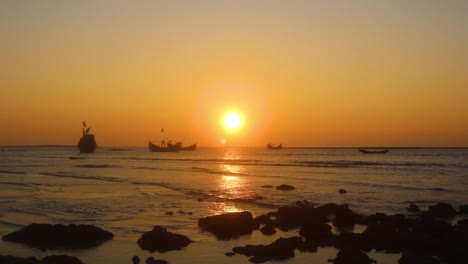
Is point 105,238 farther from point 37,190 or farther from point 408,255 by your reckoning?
point 37,190


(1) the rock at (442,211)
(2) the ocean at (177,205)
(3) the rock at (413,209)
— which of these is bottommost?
(2) the ocean at (177,205)

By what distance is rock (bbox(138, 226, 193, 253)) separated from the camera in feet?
73.1

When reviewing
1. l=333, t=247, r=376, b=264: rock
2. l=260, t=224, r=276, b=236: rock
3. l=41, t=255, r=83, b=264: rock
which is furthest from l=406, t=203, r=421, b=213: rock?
l=41, t=255, r=83, b=264: rock

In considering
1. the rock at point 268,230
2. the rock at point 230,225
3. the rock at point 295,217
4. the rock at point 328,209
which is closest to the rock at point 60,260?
the rock at point 230,225

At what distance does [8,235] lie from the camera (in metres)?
23.6

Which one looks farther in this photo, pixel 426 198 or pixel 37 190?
pixel 37 190

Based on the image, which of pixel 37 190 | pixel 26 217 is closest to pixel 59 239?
pixel 26 217

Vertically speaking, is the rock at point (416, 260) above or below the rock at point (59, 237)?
above

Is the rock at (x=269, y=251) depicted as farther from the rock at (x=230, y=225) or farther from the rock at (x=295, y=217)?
the rock at (x=295, y=217)

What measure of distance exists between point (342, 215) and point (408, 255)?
10.6 meters

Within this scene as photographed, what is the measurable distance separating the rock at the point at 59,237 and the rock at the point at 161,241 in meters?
2.30

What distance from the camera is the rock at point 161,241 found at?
73.1 ft

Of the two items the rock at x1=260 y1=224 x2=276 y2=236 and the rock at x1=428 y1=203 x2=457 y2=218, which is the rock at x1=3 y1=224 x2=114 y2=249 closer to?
the rock at x1=260 y1=224 x2=276 y2=236

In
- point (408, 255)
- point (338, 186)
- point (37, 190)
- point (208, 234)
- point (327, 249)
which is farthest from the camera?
point (338, 186)
